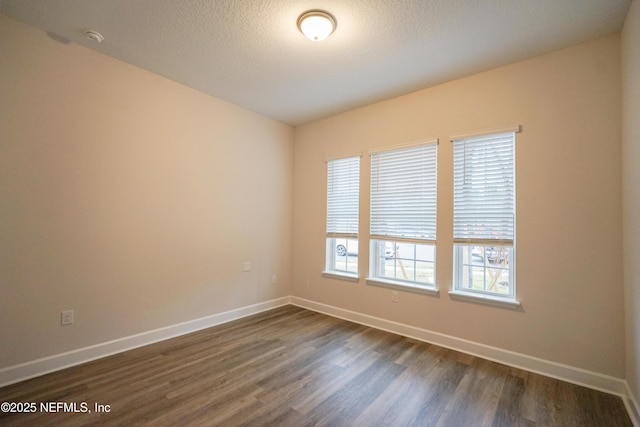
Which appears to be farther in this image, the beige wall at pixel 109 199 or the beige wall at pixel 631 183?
the beige wall at pixel 109 199

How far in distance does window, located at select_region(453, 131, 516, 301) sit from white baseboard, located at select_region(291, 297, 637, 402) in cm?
53

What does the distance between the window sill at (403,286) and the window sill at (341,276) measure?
0.73 ft

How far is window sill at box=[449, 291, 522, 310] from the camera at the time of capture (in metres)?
2.72

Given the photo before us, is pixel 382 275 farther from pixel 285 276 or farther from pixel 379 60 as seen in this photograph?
pixel 379 60

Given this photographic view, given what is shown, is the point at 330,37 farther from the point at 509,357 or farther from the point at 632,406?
the point at 632,406

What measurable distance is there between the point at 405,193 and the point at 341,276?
1.48 m

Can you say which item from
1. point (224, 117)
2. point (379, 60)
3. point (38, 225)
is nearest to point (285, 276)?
point (224, 117)

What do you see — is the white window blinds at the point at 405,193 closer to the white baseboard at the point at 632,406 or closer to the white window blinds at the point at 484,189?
the white window blinds at the point at 484,189

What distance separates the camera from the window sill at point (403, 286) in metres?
3.23

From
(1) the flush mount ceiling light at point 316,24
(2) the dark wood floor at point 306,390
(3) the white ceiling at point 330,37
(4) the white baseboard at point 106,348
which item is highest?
(3) the white ceiling at point 330,37

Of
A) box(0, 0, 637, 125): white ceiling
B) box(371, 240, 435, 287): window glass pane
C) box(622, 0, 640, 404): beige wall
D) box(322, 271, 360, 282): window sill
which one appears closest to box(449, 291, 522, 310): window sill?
box(371, 240, 435, 287): window glass pane

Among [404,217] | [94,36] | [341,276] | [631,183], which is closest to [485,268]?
[404,217]

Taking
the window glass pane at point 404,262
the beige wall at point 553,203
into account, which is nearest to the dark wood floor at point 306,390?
the beige wall at point 553,203

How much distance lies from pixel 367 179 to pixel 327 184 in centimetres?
71
